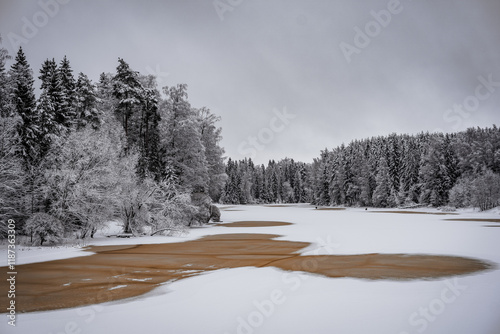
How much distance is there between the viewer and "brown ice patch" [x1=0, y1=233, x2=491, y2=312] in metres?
9.35

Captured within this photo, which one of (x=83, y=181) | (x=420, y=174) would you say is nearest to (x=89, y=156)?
(x=83, y=181)

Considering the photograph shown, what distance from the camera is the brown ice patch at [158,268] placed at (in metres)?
9.35

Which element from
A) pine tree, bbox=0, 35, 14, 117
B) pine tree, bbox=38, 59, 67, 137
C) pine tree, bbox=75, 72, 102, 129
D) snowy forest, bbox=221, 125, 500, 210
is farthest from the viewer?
snowy forest, bbox=221, 125, 500, 210

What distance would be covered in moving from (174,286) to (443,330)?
7.24 metres

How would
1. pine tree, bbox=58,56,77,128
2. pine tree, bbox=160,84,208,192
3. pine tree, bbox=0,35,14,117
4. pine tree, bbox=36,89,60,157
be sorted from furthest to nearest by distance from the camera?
pine tree, bbox=160,84,208,192
pine tree, bbox=58,56,77,128
pine tree, bbox=36,89,60,157
pine tree, bbox=0,35,14,117

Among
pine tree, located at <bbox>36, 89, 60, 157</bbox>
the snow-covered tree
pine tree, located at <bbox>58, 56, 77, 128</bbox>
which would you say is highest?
pine tree, located at <bbox>58, 56, 77, 128</bbox>

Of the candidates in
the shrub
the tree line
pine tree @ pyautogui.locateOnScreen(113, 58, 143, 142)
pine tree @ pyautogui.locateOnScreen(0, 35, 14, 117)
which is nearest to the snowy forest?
the tree line

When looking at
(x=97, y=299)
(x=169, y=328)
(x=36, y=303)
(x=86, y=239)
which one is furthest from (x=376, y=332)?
(x=86, y=239)

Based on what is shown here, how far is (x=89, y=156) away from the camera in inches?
873

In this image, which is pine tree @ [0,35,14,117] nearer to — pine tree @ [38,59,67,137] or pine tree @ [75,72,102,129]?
pine tree @ [38,59,67,137]

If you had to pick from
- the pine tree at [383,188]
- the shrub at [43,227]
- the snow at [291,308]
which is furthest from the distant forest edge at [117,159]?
the snow at [291,308]

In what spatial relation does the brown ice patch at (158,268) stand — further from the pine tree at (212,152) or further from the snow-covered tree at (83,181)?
the pine tree at (212,152)

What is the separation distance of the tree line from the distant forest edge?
0.28ft

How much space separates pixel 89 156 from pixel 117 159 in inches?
115
